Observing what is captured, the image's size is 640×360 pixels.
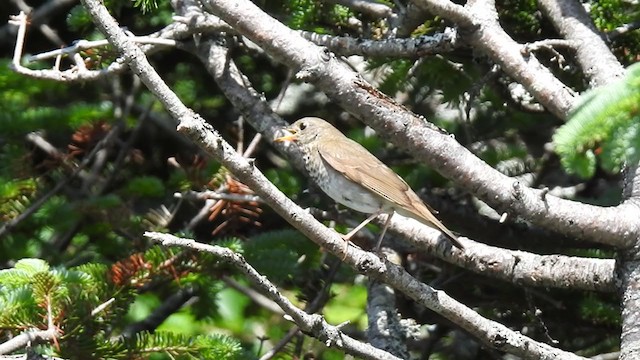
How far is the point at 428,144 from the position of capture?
3.46 metres

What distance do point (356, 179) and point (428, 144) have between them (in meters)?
0.84

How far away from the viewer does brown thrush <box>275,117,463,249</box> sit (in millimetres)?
4059

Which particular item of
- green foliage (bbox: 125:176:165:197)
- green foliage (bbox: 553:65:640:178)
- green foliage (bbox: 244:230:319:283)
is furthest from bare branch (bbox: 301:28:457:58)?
green foliage (bbox: 553:65:640:178)

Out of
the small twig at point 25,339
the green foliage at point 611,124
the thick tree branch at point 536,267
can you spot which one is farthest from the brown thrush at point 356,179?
the green foliage at point 611,124

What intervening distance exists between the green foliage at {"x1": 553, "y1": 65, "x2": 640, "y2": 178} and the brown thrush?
1.70 metres

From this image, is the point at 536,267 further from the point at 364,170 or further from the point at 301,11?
the point at 301,11

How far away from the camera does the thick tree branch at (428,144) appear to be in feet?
11.0

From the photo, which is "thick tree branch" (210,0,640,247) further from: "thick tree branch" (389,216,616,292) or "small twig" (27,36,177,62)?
"small twig" (27,36,177,62)

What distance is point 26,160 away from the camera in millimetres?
4684

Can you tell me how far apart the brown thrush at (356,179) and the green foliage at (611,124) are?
1698 mm

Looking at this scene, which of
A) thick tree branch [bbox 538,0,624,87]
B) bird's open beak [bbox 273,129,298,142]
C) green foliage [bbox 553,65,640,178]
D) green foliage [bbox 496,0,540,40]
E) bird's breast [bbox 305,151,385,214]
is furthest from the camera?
green foliage [bbox 496,0,540,40]

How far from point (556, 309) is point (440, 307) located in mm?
1410

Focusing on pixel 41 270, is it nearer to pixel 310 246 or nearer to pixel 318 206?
pixel 310 246

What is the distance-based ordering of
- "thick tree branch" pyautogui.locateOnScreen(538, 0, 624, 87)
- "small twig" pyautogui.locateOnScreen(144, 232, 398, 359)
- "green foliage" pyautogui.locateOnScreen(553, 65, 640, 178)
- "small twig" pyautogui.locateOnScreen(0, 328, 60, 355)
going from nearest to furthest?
"green foliage" pyautogui.locateOnScreen(553, 65, 640, 178)
"small twig" pyautogui.locateOnScreen(144, 232, 398, 359)
"small twig" pyautogui.locateOnScreen(0, 328, 60, 355)
"thick tree branch" pyautogui.locateOnScreen(538, 0, 624, 87)
